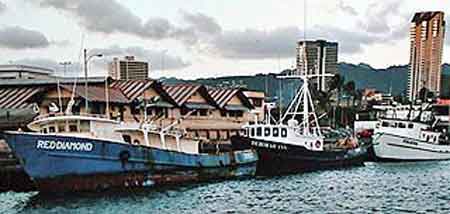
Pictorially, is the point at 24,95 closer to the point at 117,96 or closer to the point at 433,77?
the point at 117,96

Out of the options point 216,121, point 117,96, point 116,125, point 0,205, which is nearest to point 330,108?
point 216,121

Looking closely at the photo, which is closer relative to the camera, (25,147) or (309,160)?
(25,147)

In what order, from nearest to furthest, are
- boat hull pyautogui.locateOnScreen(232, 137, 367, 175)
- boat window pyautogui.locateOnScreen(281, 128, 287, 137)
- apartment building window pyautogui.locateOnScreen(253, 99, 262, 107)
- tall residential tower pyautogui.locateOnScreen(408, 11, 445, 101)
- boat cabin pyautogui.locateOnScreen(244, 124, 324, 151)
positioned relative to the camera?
1. boat hull pyautogui.locateOnScreen(232, 137, 367, 175)
2. boat cabin pyautogui.locateOnScreen(244, 124, 324, 151)
3. boat window pyautogui.locateOnScreen(281, 128, 287, 137)
4. apartment building window pyautogui.locateOnScreen(253, 99, 262, 107)
5. tall residential tower pyautogui.locateOnScreen(408, 11, 445, 101)

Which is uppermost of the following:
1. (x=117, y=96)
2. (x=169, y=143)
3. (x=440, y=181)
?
(x=117, y=96)

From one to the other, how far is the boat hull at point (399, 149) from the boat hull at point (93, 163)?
2546 cm

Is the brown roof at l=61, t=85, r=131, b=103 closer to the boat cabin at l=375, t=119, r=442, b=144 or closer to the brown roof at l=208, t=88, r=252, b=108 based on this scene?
the brown roof at l=208, t=88, r=252, b=108

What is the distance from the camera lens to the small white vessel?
5056 centimetres

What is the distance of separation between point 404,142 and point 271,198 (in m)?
27.9

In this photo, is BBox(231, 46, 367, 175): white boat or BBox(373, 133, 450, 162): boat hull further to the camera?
BBox(373, 133, 450, 162): boat hull

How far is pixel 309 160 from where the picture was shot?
4006 centimetres

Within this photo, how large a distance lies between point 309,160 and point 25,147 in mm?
21781

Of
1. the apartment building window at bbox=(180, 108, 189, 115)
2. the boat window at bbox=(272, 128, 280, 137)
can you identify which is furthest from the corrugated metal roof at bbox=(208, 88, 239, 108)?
the boat window at bbox=(272, 128, 280, 137)

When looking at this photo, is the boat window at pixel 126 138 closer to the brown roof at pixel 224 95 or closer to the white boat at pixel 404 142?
the brown roof at pixel 224 95

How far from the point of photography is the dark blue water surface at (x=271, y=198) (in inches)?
932
